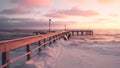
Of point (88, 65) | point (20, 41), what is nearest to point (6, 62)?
point (20, 41)

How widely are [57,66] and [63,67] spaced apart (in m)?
0.25

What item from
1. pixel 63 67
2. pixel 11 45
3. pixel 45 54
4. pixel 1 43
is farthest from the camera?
pixel 45 54

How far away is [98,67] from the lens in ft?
22.0

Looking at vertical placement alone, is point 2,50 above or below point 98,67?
above

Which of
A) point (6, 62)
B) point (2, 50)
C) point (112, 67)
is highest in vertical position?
point (2, 50)

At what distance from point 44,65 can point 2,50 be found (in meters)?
2.46

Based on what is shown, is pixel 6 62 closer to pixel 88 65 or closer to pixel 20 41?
pixel 20 41

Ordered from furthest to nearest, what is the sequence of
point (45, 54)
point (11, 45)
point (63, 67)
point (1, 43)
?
1. point (45, 54)
2. point (63, 67)
3. point (11, 45)
4. point (1, 43)

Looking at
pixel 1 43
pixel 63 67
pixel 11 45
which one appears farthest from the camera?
pixel 63 67

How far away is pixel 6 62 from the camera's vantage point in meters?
4.77

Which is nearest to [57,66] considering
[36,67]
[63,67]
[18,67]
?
[63,67]

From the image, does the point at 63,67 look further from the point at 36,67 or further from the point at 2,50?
the point at 2,50

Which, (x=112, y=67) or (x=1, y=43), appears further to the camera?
(x=112, y=67)

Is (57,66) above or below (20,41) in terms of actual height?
below
